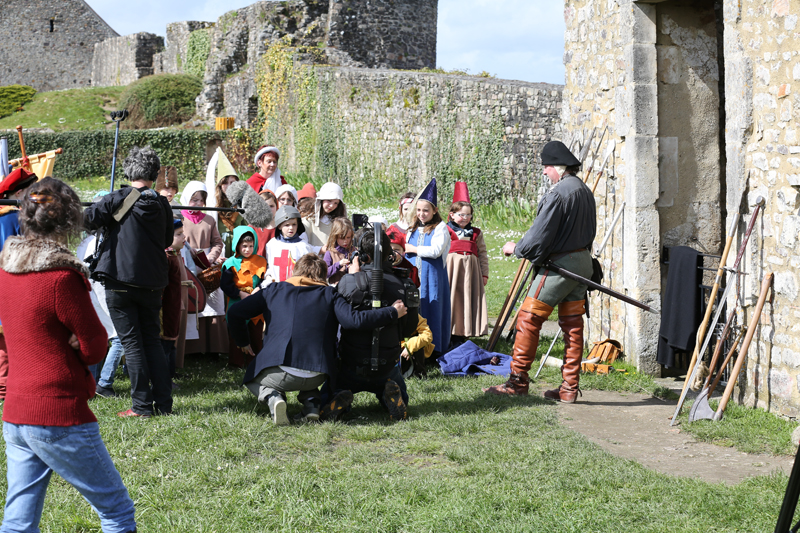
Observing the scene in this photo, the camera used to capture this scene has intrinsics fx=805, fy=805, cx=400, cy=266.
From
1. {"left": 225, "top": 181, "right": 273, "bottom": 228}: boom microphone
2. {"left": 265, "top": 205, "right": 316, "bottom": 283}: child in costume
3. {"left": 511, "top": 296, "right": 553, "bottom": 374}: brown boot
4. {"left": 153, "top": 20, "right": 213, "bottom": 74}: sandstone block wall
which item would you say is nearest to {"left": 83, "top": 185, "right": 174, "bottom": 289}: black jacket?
{"left": 265, "top": 205, "right": 316, "bottom": 283}: child in costume

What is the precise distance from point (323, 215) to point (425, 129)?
965 centimetres

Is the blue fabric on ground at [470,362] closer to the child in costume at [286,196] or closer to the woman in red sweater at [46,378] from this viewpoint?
the child in costume at [286,196]

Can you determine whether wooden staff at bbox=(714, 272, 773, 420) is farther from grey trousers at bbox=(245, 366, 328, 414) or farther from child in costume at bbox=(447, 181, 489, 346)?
child in costume at bbox=(447, 181, 489, 346)

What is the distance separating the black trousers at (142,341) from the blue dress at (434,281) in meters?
2.31

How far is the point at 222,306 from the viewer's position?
6.61 meters

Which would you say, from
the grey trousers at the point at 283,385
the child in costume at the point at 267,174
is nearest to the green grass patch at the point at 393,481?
the grey trousers at the point at 283,385

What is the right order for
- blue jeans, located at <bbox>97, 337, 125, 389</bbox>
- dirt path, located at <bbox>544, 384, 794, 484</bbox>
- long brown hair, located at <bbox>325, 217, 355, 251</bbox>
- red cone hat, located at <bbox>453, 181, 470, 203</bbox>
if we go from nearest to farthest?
dirt path, located at <bbox>544, 384, 794, 484</bbox>, blue jeans, located at <bbox>97, 337, 125, 389</bbox>, long brown hair, located at <bbox>325, 217, 355, 251</bbox>, red cone hat, located at <bbox>453, 181, 470, 203</bbox>

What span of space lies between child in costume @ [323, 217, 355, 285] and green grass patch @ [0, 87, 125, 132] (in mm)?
23502

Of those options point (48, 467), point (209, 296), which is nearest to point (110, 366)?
point (209, 296)

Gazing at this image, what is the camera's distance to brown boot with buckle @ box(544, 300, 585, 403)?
18.1 ft

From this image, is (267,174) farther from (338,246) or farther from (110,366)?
(110,366)

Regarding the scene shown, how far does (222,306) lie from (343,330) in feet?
6.50

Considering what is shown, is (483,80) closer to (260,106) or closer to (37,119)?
(260,106)

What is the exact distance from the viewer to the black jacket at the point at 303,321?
4.75 meters
